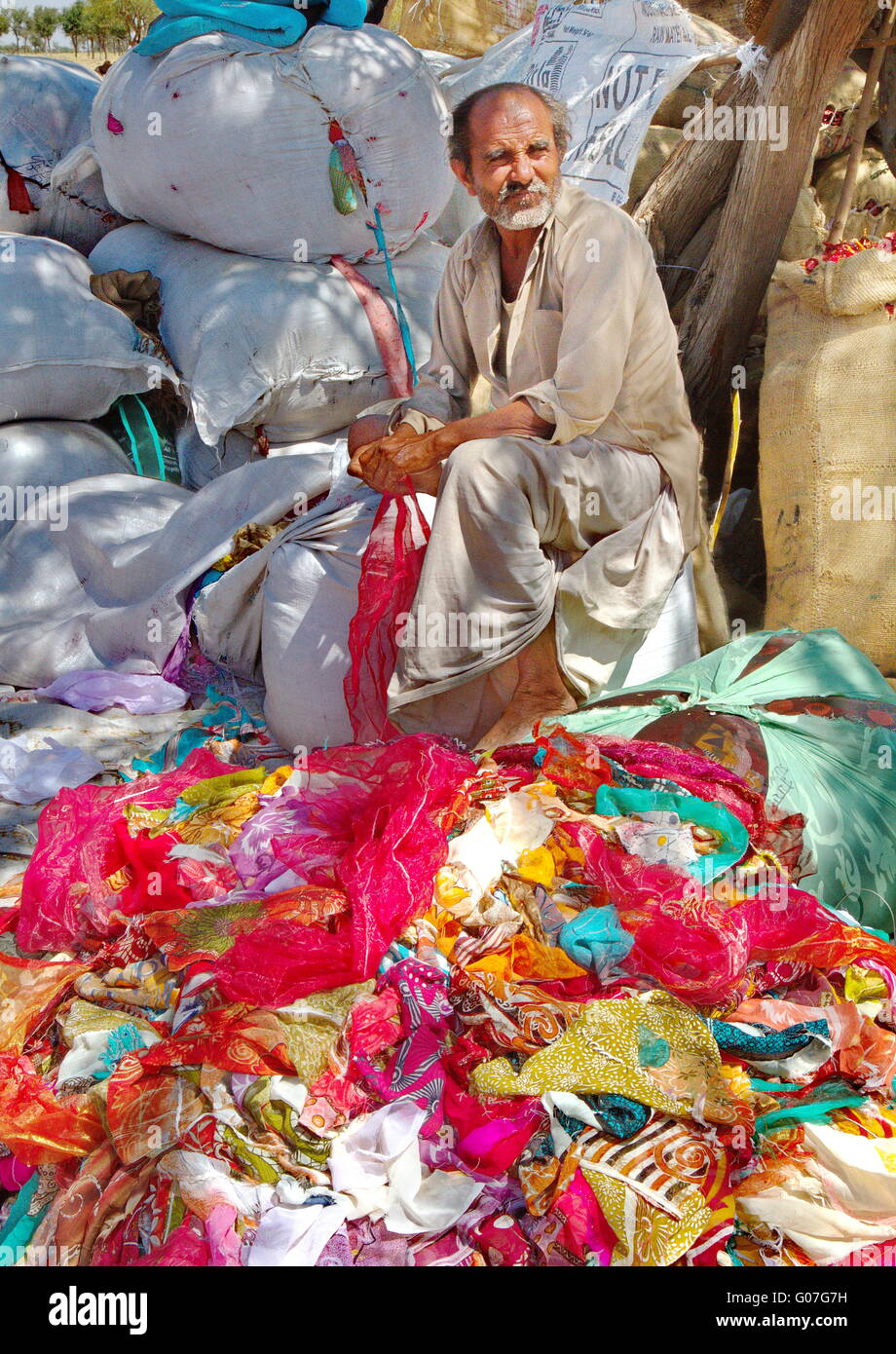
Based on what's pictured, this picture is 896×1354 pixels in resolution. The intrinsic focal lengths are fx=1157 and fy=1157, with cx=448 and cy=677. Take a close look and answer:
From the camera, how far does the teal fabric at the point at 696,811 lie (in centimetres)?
197

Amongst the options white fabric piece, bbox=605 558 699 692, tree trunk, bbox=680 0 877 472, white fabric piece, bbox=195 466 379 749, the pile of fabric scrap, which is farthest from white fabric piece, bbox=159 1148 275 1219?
tree trunk, bbox=680 0 877 472

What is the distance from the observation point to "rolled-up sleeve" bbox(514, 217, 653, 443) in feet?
8.57

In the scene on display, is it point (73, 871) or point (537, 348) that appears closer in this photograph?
point (73, 871)

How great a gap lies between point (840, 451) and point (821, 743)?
117 centimetres

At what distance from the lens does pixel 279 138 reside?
3539 millimetres

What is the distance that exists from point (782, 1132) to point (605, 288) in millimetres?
1850

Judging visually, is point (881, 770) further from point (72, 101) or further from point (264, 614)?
point (72, 101)

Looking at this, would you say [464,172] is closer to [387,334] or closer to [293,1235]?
[387,334]

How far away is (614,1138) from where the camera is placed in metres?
1.52

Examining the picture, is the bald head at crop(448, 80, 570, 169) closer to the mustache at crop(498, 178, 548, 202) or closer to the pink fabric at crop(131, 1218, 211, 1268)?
the mustache at crop(498, 178, 548, 202)

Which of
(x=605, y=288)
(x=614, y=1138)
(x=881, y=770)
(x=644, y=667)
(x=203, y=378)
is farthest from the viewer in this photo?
(x=203, y=378)

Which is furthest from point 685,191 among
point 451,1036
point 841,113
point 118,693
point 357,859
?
point 451,1036

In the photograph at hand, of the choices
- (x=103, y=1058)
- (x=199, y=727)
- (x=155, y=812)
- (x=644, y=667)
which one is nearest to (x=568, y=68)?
(x=644, y=667)

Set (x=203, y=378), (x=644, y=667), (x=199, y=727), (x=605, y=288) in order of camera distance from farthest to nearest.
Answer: (x=203, y=378), (x=199, y=727), (x=644, y=667), (x=605, y=288)
